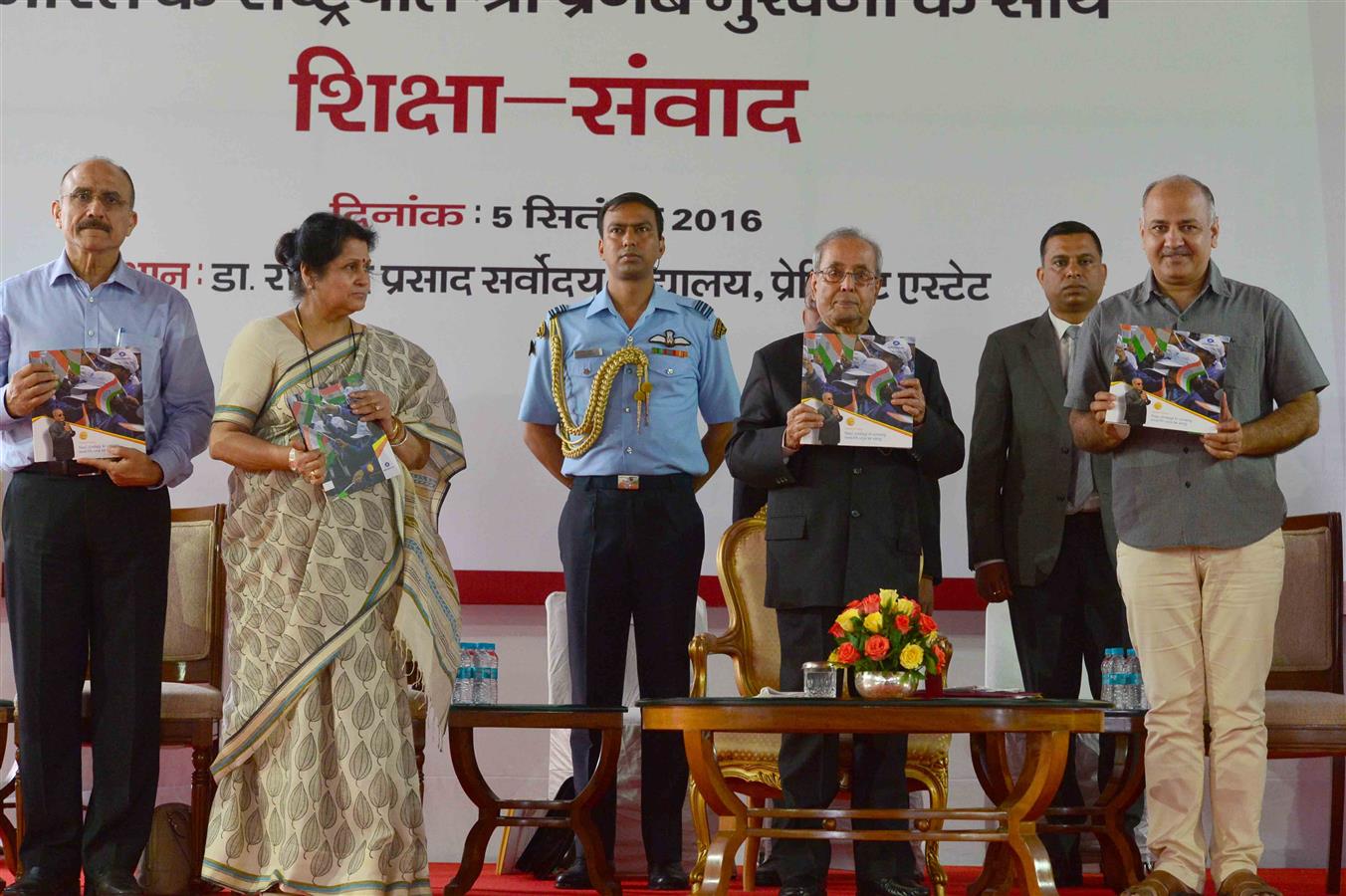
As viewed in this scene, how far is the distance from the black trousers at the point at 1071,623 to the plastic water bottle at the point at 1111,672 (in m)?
0.30

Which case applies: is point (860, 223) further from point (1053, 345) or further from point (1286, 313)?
point (1286, 313)

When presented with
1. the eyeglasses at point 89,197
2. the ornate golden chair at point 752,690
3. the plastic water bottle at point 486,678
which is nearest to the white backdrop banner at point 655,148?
the ornate golden chair at point 752,690

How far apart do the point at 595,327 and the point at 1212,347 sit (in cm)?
183

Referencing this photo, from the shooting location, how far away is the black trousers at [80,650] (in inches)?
153

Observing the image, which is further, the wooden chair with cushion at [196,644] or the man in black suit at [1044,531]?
the man in black suit at [1044,531]

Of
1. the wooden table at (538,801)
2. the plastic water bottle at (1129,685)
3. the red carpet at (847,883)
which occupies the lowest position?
the red carpet at (847,883)

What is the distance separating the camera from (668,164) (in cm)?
567

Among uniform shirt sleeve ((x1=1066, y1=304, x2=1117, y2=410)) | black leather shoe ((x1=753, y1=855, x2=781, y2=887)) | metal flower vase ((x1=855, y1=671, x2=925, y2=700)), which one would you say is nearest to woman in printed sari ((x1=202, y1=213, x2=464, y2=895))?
metal flower vase ((x1=855, y1=671, x2=925, y2=700))

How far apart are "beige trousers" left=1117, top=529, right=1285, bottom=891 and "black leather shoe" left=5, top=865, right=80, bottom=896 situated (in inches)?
105

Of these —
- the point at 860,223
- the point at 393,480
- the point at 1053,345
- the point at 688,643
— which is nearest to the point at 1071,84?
the point at 860,223

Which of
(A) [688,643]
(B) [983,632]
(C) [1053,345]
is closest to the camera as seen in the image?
(A) [688,643]

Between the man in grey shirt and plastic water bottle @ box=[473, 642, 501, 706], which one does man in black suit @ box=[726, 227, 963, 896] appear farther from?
plastic water bottle @ box=[473, 642, 501, 706]

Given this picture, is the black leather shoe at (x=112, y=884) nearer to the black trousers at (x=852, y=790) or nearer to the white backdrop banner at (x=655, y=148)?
the black trousers at (x=852, y=790)

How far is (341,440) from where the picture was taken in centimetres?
381
